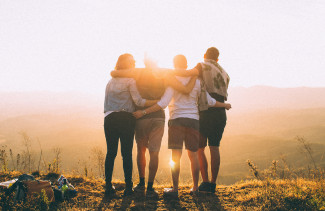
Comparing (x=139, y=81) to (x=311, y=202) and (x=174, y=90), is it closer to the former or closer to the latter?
(x=174, y=90)

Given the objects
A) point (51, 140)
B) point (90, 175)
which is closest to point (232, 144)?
point (51, 140)

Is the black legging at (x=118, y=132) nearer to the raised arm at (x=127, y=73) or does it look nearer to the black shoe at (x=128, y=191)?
the black shoe at (x=128, y=191)

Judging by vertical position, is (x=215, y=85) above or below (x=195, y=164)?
above

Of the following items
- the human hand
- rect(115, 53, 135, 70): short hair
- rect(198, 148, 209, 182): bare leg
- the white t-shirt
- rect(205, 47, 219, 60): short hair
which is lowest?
rect(198, 148, 209, 182): bare leg

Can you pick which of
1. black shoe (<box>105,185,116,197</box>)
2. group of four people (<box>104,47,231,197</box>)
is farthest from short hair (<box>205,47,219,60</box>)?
black shoe (<box>105,185,116,197</box>)

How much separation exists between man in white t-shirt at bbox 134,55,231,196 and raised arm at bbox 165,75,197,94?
72 millimetres

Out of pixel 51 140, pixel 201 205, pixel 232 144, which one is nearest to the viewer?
pixel 201 205

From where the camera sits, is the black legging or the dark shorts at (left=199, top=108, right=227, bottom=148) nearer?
the black legging

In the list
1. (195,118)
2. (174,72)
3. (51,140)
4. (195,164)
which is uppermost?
(174,72)

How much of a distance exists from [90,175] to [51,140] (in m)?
139

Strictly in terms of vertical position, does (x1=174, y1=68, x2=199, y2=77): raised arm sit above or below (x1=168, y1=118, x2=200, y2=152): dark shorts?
above

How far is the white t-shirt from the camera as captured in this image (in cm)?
414

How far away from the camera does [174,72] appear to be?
419cm

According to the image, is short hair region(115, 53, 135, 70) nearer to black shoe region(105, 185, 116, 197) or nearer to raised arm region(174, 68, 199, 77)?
raised arm region(174, 68, 199, 77)
